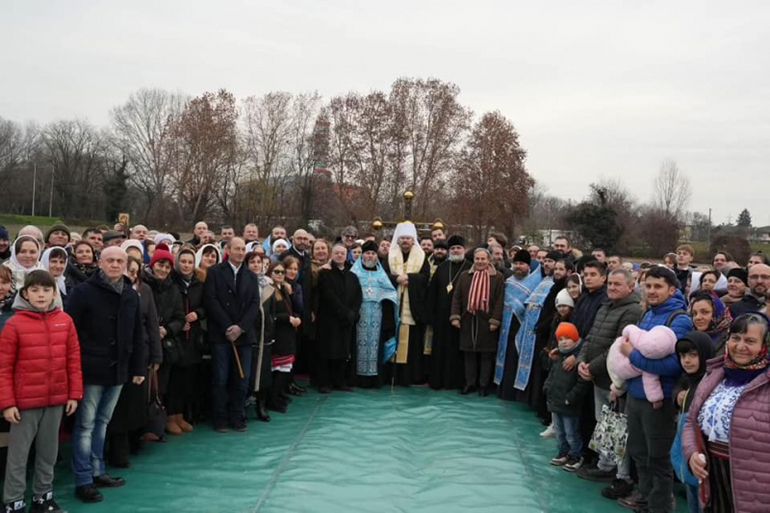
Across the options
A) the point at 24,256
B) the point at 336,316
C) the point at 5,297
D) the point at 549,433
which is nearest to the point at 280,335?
the point at 336,316

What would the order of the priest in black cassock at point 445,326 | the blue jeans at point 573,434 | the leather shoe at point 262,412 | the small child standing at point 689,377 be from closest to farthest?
the small child standing at point 689,377 → the blue jeans at point 573,434 → the leather shoe at point 262,412 → the priest in black cassock at point 445,326

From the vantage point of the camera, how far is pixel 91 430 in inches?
202

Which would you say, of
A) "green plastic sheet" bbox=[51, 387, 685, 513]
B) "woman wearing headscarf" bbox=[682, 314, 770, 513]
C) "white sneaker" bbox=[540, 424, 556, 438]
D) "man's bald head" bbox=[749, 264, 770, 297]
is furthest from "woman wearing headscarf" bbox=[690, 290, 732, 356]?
"white sneaker" bbox=[540, 424, 556, 438]

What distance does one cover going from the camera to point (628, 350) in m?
5.02

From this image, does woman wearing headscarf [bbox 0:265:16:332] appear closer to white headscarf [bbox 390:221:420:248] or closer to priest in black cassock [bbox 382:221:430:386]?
priest in black cassock [bbox 382:221:430:386]

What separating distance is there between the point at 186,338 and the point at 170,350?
322mm

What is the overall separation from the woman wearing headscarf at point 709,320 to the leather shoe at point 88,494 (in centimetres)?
463

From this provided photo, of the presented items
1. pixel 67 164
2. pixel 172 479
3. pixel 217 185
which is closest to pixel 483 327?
pixel 172 479

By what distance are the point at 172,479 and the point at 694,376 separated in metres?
4.04

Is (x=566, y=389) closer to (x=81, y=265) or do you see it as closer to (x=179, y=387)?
(x=179, y=387)

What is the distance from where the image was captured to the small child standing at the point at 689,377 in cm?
428

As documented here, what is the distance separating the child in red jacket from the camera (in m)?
4.40

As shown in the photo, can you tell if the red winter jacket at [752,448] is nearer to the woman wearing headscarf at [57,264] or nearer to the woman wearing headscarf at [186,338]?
the woman wearing headscarf at [186,338]

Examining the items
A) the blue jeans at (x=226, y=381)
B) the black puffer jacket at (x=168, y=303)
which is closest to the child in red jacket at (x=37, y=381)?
the black puffer jacket at (x=168, y=303)
